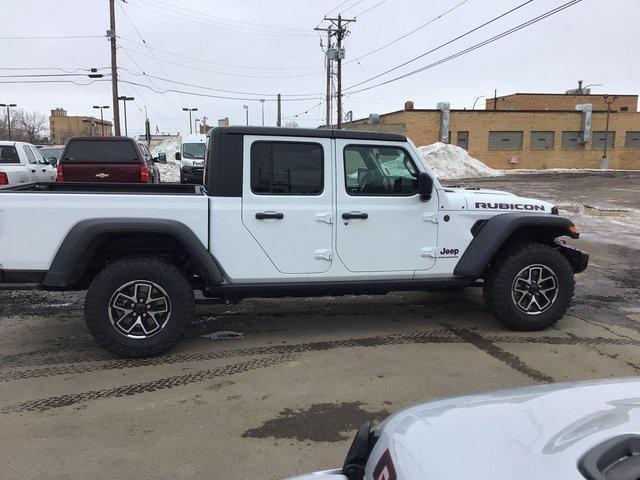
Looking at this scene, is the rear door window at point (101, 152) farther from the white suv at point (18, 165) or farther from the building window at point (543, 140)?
the building window at point (543, 140)

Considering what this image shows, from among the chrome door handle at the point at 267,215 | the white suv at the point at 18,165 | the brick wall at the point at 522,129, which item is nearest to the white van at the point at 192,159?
the white suv at the point at 18,165

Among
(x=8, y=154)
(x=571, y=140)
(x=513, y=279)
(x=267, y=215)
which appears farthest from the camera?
(x=571, y=140)

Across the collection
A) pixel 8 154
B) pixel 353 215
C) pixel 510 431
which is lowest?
pixel 510 431

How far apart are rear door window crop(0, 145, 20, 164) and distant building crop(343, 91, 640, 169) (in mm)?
35977

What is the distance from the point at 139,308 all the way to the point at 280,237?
4.31 ft

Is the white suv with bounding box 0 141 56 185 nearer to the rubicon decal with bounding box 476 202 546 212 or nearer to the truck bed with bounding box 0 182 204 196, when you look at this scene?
the truck bed with bounding box 0 182 204 196

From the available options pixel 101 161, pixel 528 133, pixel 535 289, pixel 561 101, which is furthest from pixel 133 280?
pixel 561 101

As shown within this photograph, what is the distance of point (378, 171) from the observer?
5.21m

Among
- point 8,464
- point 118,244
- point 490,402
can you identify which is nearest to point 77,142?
point 118,244

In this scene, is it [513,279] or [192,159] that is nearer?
[513,279]

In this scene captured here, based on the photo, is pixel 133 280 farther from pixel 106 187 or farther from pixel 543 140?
pixel 543 140

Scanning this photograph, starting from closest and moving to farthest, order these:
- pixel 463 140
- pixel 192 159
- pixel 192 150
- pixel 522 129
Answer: pixel 192 159, pixel 192 150, pixel 463 140, pixel 522 129

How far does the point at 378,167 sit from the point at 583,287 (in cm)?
394

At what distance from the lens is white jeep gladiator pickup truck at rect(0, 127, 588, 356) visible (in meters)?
4.53
